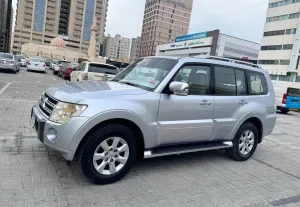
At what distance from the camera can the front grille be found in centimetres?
373

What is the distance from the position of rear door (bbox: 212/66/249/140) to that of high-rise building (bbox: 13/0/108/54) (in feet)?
385

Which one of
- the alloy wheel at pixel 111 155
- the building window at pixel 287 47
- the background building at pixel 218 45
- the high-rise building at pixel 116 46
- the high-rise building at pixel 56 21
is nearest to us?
the alloy wheel at pixel 111 155

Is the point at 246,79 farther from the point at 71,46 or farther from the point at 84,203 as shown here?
the point at 71,46

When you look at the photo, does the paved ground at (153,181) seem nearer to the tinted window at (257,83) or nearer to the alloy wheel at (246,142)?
the alloy wheel at (246,142)

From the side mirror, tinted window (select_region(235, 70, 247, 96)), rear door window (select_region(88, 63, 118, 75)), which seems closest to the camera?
the side mirror

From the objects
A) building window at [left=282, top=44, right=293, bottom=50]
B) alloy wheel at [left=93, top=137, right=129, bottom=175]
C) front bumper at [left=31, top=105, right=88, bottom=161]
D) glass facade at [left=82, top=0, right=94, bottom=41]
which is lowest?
alloy wheel at [left=93, top=137, right=129, bottom=175]

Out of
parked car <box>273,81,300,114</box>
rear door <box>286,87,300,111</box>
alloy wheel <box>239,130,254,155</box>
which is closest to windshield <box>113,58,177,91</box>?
alloy wheel <box>239,130,254,155</box>

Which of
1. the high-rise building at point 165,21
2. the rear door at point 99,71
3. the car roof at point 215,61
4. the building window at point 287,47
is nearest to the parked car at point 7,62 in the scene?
the rear door at point 99,71

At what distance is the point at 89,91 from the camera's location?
12.4ft

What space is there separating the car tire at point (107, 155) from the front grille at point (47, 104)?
0.67 metres

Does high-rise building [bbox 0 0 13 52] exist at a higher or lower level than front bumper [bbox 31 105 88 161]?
higher

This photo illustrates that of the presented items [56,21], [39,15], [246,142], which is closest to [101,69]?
[246,142]

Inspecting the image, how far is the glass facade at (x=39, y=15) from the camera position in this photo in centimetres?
11231

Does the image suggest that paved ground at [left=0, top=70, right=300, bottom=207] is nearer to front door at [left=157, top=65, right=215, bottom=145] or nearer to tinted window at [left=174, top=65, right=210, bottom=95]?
front door at [left=157, top=65, right=215, bottom=145]
